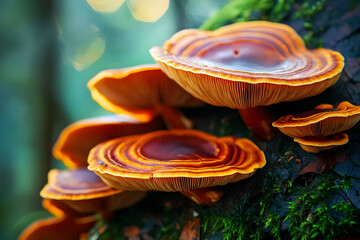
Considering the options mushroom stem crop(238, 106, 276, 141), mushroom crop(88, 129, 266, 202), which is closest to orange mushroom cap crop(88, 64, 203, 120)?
mushroom crop(88, 129, 266, 202)

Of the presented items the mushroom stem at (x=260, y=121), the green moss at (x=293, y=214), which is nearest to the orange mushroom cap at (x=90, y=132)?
the mushroom stem at (x=260, y=121)

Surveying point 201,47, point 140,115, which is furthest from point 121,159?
point 201,47

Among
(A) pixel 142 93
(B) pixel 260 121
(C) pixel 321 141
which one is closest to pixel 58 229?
(A) pixel 142 93

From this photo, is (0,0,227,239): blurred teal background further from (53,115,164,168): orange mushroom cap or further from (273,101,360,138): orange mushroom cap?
(273,101,360,138): orange mushroom cap

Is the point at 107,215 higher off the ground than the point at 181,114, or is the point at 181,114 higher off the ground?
the point at 181,114

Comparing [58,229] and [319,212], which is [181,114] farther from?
[58,229]

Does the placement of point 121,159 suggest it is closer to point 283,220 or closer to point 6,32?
point 283,220
